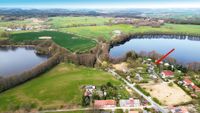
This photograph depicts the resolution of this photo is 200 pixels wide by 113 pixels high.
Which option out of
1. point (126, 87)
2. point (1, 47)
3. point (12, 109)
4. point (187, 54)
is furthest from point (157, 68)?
point (1, 47)

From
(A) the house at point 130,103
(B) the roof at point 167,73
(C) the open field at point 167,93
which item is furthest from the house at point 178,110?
(B) the roof at point 167,73

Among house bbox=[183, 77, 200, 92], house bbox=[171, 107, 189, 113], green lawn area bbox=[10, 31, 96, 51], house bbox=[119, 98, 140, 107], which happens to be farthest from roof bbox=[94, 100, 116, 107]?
green lawn area bbox=[10, 31, 96, 51]

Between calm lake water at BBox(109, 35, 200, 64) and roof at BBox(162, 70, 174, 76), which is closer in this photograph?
roof at BBox(162, 70, 174, 76)

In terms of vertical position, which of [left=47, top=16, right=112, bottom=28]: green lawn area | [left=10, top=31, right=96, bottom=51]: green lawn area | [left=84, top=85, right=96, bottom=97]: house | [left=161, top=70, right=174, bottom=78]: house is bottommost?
[left=84, top=85, right=96, bottom=97]: house

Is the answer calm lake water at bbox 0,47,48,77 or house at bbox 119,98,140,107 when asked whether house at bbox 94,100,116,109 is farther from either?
calm lake water at bbox 0,47,48,77

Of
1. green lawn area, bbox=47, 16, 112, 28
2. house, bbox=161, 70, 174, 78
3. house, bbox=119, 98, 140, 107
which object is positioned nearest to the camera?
house, bbox=119, 98, 140, 107

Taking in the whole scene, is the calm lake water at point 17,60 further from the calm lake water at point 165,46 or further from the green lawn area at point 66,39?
the calm lake water at point 165,46
